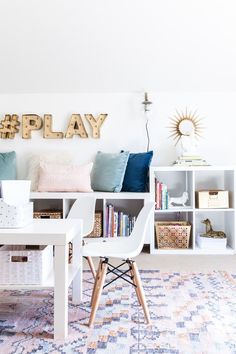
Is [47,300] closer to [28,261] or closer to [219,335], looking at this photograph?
[28,261]

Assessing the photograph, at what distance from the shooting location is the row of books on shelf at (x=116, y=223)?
4070mm

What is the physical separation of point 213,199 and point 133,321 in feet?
7.36

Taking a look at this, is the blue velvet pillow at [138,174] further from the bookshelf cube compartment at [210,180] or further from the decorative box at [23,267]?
the decorative box at [23,267]

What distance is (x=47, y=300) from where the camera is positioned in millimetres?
2549

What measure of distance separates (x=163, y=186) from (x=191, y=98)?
3.86 feet

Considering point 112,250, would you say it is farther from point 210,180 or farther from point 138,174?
point 210,180

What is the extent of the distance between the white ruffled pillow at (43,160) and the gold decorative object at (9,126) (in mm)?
383

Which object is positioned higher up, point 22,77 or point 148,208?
point 22,77

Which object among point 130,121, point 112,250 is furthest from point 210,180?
point 112,250

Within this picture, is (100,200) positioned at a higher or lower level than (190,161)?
lower

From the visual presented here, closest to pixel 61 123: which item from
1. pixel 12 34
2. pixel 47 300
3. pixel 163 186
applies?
pixel 12 34

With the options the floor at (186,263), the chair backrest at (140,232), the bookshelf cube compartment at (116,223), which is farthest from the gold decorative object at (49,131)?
the chair backrest at (140,232)

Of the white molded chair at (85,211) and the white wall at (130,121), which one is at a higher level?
the white wall at (130,121)

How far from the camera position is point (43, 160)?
435 cm
